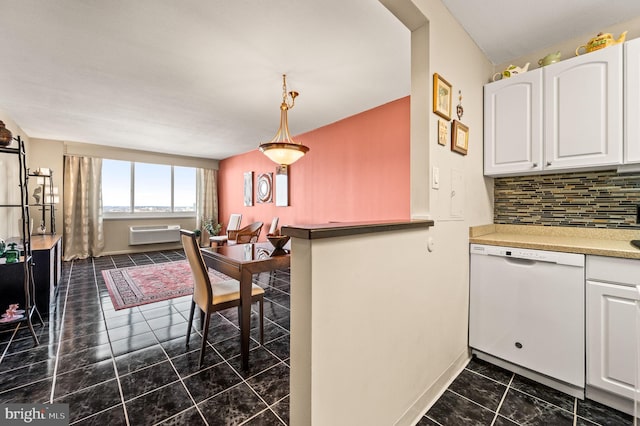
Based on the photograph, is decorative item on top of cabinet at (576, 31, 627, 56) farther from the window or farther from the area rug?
the window

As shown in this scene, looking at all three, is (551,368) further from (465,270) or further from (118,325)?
(118,325)

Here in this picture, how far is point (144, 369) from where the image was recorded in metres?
1.75

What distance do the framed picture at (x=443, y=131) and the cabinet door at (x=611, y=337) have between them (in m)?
1.10

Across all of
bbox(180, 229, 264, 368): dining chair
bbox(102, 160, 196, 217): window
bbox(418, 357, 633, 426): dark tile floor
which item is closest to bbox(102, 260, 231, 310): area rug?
bbox(180, 229, 264, 368): dining chair

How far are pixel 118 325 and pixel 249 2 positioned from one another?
9.11 ft

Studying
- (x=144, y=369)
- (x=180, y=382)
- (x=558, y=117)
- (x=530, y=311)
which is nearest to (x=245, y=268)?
(x=180, y=382)

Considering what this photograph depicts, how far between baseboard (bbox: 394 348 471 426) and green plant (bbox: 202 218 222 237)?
20.1ft

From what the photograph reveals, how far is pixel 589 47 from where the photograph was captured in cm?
170

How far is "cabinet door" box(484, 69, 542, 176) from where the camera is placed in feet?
6.12

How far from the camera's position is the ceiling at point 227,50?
65.3 inches

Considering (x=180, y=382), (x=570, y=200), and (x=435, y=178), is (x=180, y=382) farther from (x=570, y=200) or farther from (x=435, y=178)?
(x=570, y=200)

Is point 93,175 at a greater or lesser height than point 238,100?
lesser

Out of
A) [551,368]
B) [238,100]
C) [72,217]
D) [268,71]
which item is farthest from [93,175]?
[551,368]

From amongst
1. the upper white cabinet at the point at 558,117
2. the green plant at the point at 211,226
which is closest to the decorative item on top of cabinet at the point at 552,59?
the upper white cabinet at the point at 558,117
